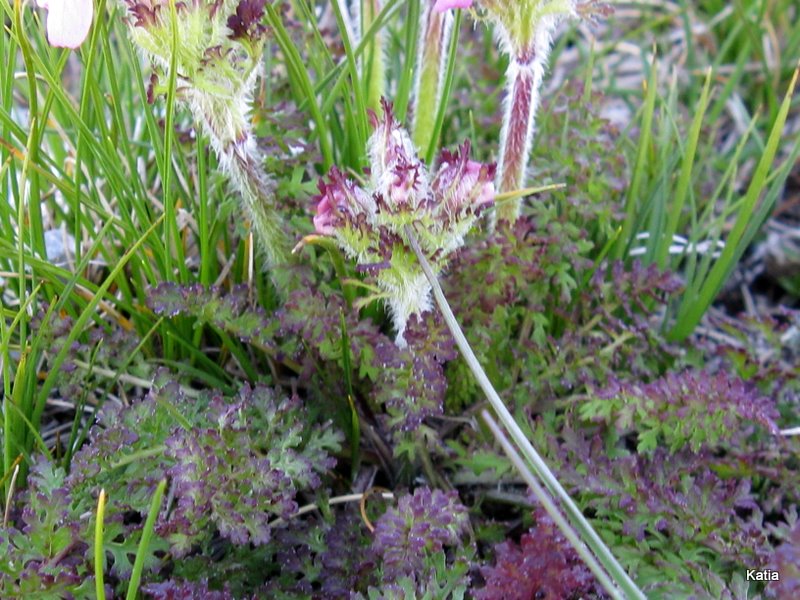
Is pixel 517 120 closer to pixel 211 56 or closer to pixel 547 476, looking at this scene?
pixel 211 56

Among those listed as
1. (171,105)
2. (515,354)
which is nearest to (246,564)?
(515,354)

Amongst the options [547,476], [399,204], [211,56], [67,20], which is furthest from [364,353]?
[67,20]

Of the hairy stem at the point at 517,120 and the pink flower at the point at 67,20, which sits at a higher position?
the pink flower at the point at 67,20

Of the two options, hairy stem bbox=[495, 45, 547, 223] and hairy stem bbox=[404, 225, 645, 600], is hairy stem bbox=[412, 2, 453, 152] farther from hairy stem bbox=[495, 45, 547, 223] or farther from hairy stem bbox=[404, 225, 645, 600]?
hairy stem bbox=[404, 225, 645, 600]

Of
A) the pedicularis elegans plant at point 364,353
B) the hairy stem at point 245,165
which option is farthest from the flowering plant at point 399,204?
the hairy stem at point 245,165

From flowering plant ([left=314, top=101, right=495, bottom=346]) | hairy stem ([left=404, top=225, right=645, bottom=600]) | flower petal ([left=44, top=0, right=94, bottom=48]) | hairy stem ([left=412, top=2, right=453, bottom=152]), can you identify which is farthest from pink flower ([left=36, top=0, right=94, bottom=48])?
hairy stem ([left=412, top=2, right=453, bottom=152])

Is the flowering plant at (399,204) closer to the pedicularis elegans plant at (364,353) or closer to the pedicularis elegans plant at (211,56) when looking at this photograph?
the pedicularis elegans plant at (364,353)

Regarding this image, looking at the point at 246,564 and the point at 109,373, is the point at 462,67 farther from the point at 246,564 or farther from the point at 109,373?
the point at 246,564
